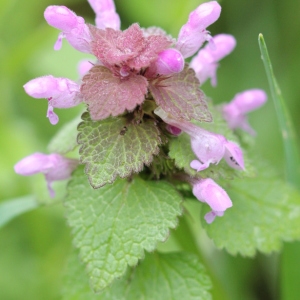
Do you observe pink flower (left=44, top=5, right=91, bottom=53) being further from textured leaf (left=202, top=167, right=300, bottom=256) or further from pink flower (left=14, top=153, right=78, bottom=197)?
textured leaf (left=202, top=167, right=300, bottom=256)

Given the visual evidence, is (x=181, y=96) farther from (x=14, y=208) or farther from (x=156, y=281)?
(x=14, y=208)

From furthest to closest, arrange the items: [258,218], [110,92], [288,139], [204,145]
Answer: [288,139]
[258,218]
[204,145]
[110,92]

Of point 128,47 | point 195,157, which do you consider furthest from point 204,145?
point 128,47

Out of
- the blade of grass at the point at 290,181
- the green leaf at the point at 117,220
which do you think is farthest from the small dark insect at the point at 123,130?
the blade of grass at the point at 290,181

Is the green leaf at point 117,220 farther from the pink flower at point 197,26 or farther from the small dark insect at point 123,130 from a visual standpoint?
the pink flower at point 197,26

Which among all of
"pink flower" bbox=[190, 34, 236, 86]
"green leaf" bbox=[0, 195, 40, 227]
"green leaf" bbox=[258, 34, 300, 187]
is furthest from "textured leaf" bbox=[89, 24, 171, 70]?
"green leaf" bbox=[0, 195, 40, 227]

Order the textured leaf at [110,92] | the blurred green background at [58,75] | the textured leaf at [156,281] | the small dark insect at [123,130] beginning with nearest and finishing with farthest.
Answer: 1. the textured leaf at [110,92]
2. the small dark insect at [123,130]
3. the textured leaf at [156,281]
4. the blurred green background at [58,75]
